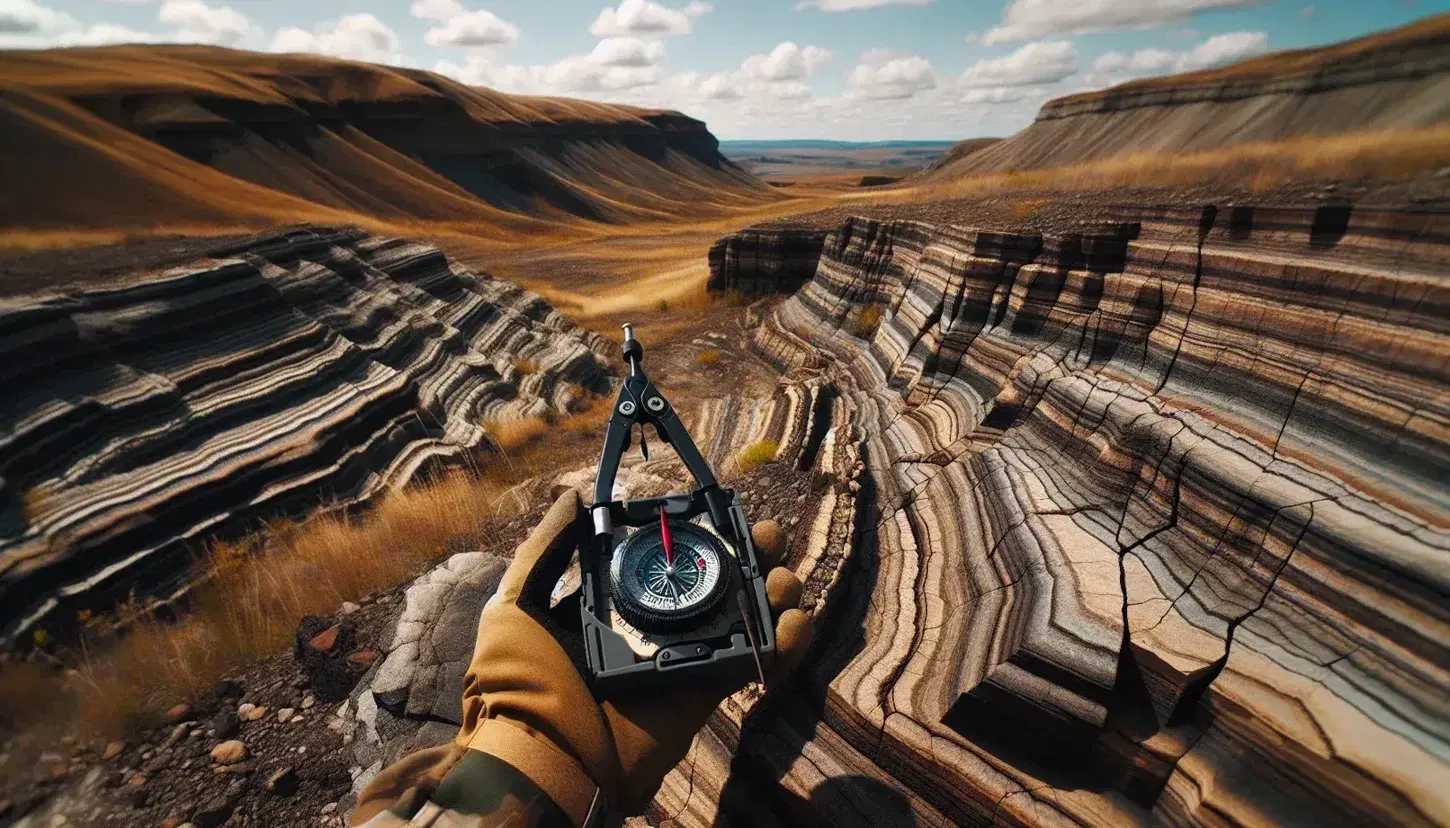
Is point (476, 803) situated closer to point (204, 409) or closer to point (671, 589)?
point (671, 589)

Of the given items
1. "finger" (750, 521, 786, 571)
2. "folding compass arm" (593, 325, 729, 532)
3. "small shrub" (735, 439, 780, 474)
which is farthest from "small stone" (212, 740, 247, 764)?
"small shrub" (735, 439, 780, 474)

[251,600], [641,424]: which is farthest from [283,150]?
[641,424]

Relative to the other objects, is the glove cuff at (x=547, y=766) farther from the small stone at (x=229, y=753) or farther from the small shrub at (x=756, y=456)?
the small shrub at (x=756, y=456)

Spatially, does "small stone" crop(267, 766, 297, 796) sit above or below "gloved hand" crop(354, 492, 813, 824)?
below

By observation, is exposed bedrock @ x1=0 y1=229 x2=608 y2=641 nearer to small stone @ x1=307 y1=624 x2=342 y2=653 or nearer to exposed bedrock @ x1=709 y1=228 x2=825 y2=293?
small stone @ x1=307 y1=624 x2=342 y2=653

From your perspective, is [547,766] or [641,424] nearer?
[547,766]

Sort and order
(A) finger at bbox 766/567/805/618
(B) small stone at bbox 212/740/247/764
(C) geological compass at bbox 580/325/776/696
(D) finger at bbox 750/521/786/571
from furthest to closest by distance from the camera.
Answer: (B) small stone at bbox 212/740/247/764
(D) finger at bbox 750/521/786/571
(A) finger at bbox 766/567/805/618
(C) geological compass at bbox 580/325/776/696
